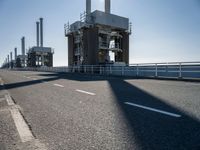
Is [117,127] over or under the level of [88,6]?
under

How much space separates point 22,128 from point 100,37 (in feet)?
113

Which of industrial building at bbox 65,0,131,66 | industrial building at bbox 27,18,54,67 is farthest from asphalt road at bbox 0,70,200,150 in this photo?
industrial building at bbox 27,18,54,67

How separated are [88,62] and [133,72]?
1463cm

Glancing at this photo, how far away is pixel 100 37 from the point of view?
1481 inches

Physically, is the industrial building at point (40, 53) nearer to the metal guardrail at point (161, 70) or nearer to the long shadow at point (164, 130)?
the metal guardrail at point (161, 70)

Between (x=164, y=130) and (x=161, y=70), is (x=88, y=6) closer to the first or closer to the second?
(x=161, y=70)

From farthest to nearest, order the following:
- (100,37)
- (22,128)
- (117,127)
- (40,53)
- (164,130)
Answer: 1. (40,53)
2. (100,37)
3. (22,128)
4. (117,127)
5. (164,130)

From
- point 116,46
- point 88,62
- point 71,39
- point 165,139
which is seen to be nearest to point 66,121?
point 165,139

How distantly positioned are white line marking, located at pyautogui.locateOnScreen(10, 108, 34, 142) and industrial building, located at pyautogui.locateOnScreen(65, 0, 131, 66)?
2960 centimetres

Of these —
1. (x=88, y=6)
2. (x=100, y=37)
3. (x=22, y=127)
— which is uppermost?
(x=88, y=6)

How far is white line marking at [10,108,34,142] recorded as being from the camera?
337 cm

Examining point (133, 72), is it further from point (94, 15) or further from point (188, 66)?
point (94, 15)

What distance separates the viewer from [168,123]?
3.88 metres

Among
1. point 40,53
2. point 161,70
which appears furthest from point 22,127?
point 40,53
